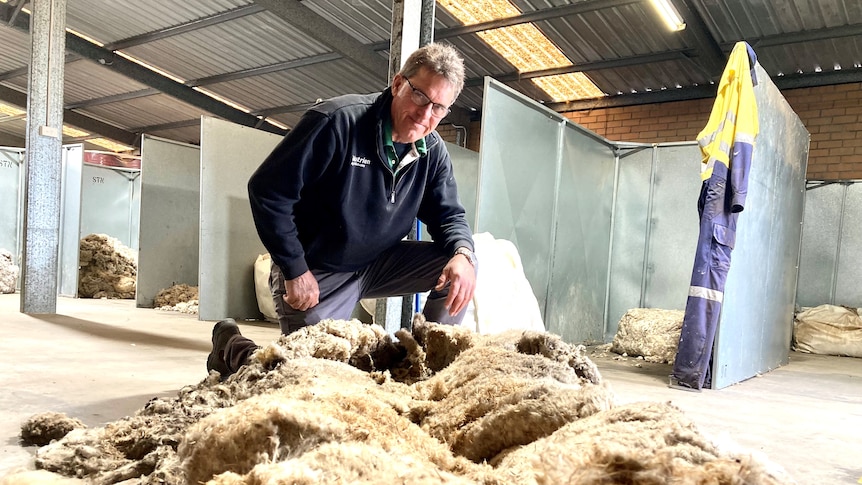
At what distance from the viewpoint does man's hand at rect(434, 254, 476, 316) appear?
6.45 feet

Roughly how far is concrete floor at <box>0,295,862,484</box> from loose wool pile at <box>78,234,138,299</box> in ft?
10.3

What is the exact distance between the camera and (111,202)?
9.77 metres

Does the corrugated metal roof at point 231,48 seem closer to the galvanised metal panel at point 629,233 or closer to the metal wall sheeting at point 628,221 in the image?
the metal wall sheeting at point 628,221

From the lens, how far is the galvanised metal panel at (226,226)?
5.57 meters

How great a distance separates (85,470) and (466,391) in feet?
2.91

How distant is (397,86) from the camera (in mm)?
2006

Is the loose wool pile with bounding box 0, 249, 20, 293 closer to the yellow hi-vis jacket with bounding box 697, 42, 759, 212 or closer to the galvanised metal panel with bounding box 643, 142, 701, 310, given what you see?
the galvanised metal panel with bounding box 643, 142, 701, 310

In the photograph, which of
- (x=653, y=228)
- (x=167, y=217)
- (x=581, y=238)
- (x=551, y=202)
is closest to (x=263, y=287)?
(x=167, y=217)

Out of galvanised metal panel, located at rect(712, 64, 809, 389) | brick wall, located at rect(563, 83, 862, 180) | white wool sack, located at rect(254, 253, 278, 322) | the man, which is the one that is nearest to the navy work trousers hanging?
galvanised metal panel, located at rect(712, 64, 809, 389)

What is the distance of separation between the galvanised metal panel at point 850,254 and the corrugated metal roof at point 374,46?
1.53 m

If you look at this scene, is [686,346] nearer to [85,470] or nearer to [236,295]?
[85,470]

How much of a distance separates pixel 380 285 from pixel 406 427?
1.42 meters

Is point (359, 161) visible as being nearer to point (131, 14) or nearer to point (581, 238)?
point (581, 238)

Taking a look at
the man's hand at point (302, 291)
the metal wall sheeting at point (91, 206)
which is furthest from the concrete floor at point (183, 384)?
the metal wall sheeting at point (91, 206)
